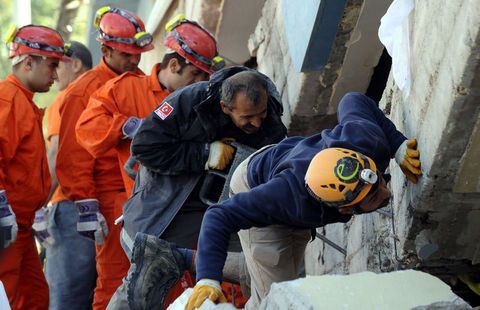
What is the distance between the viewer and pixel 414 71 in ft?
11.9

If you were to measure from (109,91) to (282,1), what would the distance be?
4.72 ft

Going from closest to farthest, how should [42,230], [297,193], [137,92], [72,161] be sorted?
1. [297,193]
2. [137,92]
3. [72,161]
4. [42,230]

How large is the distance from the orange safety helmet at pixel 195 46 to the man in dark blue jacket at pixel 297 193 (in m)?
1.32

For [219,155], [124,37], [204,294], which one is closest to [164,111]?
[219,155]

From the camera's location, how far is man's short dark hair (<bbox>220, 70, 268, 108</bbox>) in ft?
12.5

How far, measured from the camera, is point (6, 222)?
4832 mm

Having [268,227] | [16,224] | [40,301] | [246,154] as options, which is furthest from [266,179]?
[40,301]

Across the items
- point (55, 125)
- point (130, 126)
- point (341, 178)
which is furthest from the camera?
point (55, 125)

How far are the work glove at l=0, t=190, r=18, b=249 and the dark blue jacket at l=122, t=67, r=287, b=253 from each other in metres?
0.97

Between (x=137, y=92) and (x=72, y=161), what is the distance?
2.14 feet

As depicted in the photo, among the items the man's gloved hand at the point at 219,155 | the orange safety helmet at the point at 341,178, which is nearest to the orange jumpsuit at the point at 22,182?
the man's gloved hand at the point at 219,155

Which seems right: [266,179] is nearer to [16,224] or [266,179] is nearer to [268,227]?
[268,227]

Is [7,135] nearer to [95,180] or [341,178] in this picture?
[95,180]

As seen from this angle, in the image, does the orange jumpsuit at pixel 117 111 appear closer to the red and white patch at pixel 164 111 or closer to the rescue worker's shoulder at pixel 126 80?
the rescue worker's shoulder at pixel 126 80
